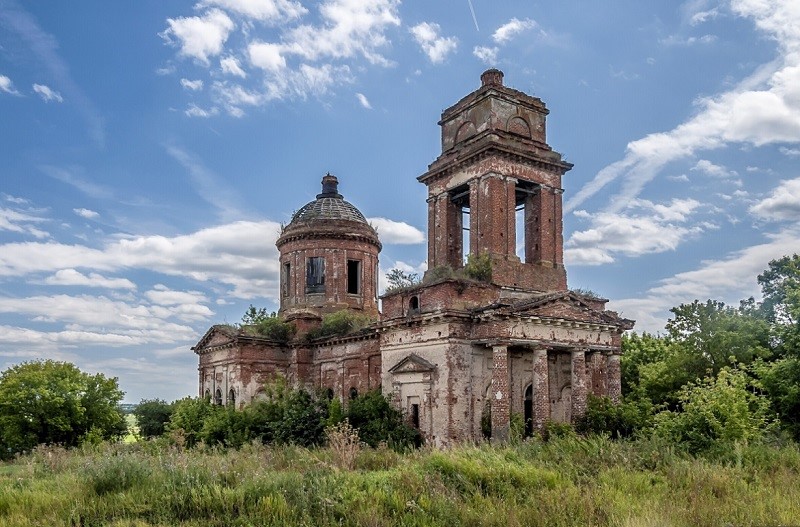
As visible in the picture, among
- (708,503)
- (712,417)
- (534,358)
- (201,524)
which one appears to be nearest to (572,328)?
(534,358)

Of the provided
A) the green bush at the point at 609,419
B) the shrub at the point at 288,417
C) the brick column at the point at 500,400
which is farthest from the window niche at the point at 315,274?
the green bush at the point at 609,419

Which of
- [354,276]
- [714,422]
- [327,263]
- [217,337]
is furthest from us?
[354,276]

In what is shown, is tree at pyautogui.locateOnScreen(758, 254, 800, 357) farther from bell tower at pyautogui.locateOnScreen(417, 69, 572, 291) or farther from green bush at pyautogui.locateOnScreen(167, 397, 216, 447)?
green bush at pyautogui.locateOnScreen(167, 397, 216, 447)

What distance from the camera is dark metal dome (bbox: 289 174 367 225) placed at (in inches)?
1217

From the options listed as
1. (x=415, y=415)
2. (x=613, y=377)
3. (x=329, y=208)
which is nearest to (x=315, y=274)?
(x=329, y=208)

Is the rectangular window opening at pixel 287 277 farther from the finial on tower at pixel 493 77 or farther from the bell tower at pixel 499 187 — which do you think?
the finial on tower at pixel 493 77

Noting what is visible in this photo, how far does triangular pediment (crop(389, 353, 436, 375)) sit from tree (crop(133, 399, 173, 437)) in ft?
56.8

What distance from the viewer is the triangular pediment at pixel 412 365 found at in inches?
779

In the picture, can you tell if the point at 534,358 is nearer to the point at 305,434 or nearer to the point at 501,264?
the point at 501,264

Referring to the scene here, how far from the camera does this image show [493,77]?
2230 cm

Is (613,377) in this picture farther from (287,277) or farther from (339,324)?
(287,277)

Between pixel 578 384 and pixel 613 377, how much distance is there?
1796mm

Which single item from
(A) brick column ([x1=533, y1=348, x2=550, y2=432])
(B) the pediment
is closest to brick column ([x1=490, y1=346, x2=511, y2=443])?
(A) brick column ([x1=533, y1=348, x2=550, y2=432])

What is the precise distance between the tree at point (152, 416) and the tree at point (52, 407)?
1109 millimetres
